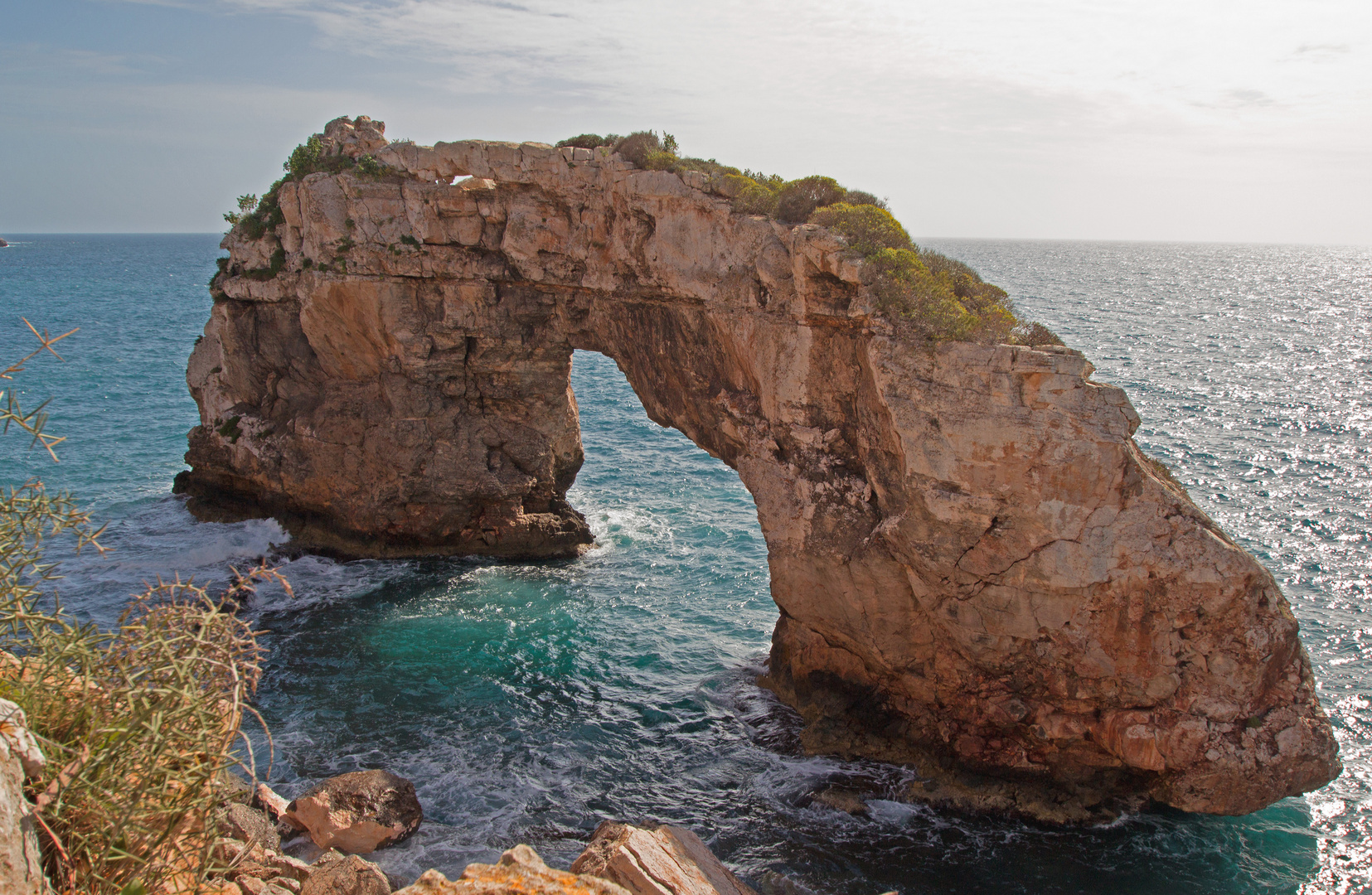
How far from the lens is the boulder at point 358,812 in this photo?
47.4ft

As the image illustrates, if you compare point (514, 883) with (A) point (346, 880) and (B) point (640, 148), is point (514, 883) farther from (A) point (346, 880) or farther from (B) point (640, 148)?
(B) point (640, 148)

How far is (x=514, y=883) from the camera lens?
8258mm

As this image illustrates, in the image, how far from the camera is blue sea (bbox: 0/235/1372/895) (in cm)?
1511

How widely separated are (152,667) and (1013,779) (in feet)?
51.3

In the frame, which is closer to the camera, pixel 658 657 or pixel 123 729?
pixel 123 729

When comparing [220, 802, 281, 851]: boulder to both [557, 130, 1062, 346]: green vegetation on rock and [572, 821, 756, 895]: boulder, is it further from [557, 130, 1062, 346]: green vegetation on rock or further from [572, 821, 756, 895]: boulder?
[557, 130, 1062, 346]: green vegetation on rock

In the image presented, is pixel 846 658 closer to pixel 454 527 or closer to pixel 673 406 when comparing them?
pixel 673 406

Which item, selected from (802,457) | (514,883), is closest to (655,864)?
(514,883)

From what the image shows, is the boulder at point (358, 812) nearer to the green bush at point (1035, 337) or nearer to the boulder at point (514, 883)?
the boulder at point (514, 883)

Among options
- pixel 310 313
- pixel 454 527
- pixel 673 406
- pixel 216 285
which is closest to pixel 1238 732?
pixel 673 406

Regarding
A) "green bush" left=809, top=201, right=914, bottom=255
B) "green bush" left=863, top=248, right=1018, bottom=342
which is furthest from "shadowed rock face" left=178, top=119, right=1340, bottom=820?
"green bush" left=809, top=201, right=914, bottom=255

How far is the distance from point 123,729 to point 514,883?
13.0ft

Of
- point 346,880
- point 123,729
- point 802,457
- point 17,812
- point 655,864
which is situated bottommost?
point 346,880

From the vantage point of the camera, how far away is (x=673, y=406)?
23.1 metres
